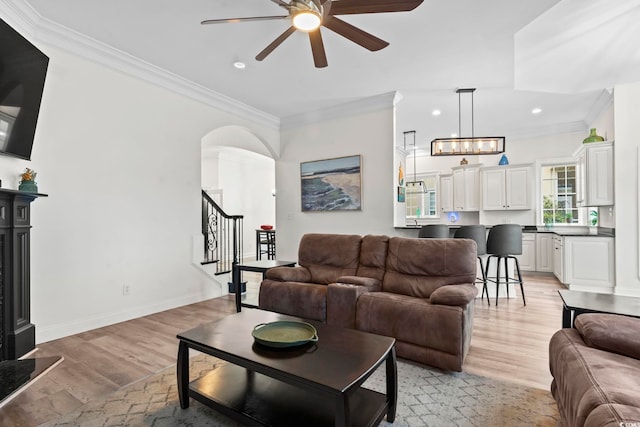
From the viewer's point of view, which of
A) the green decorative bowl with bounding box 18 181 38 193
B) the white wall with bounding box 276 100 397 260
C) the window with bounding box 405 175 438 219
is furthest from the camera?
the window with bounding box 405 175 438 219

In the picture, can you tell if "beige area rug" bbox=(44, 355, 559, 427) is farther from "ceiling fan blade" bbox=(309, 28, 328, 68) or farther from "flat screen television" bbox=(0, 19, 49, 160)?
"ceiling fan blade" bbox=(309, 28, 328, 68)

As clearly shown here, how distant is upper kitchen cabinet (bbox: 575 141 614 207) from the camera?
4508mm

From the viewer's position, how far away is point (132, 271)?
371cm

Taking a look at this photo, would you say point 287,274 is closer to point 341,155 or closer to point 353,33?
point 353,33

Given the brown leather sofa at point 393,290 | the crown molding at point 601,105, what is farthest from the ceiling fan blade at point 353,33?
the crown molding at point 601,105

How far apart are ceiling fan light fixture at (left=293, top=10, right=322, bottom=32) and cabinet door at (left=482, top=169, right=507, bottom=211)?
5.85 metres

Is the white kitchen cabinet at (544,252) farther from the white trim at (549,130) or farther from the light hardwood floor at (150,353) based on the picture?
the light hardwood floor at (150,353)

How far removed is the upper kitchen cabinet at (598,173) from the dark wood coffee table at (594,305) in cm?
314

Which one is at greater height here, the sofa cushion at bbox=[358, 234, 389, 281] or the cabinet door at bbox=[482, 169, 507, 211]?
the cabinet door at bbox=[482, 169, 507, 211]

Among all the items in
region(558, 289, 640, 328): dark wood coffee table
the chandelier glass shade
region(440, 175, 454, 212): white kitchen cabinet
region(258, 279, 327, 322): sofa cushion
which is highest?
the chandelier glass shade

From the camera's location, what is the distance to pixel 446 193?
7738mm

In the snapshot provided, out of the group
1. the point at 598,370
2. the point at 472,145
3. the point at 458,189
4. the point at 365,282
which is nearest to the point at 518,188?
the point at 458,189

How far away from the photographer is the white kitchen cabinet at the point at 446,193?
7.63 m

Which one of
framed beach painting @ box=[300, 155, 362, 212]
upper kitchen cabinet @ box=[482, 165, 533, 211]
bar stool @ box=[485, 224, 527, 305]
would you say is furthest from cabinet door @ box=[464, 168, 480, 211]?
framed beach painting @ box=[300, 155, 362, 212]
